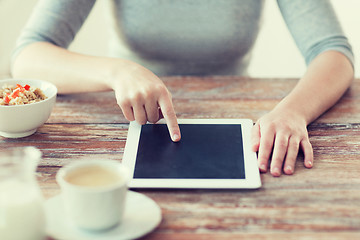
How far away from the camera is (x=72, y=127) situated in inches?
37.0

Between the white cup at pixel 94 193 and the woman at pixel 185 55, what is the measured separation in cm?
29

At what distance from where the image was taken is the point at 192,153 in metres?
0.81

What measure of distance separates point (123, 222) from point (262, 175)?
275 mm

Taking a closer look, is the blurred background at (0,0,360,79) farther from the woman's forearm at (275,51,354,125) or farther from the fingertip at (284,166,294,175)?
the fingertip at (284,166,294,175)

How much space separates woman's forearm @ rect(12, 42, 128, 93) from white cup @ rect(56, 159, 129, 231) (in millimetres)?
446

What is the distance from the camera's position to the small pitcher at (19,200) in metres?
0.51

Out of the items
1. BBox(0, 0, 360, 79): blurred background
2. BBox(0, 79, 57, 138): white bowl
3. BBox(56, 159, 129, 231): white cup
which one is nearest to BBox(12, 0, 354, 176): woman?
BBox(0, 79, 57, 138): white bowl

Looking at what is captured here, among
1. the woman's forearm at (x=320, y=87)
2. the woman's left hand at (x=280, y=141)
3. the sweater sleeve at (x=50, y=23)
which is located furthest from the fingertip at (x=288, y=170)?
the sweater sleeve at (x=50, y=23)

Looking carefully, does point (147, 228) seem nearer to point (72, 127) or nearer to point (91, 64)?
point (72, 127)

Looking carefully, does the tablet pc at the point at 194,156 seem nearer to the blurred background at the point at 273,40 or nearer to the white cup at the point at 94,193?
the white cup at the point at 94,193

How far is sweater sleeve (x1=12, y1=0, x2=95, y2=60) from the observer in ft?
3.87

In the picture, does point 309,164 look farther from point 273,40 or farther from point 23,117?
point 273,40

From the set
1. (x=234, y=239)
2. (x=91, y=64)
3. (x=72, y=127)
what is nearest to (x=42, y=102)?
(x=72, y=127)

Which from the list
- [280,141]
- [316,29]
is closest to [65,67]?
[280,141]
